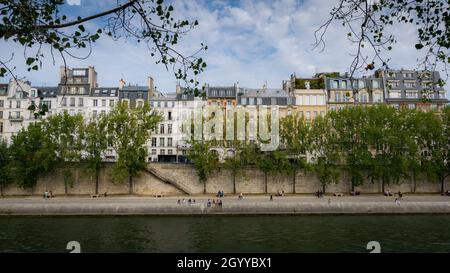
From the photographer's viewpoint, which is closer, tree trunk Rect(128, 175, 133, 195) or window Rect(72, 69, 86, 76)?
tree trunk Rect(128, 175, 133, 195)

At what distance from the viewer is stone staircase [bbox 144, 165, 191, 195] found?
4806 cm

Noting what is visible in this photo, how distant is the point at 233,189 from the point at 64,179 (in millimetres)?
21010

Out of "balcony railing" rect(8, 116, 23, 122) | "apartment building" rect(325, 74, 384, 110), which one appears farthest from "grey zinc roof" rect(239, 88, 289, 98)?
"balcony railing" rect(8, 116, 23, 122)

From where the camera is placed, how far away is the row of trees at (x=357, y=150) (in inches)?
1857

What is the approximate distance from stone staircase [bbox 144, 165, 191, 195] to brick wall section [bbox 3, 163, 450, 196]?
1.06ft

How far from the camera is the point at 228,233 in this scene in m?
26.8

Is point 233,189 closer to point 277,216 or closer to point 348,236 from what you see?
point 277,216

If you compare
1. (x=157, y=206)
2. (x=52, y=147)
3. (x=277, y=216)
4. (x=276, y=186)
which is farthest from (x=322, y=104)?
(x=52, y=147)

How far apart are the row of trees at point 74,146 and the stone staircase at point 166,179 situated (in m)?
1.29

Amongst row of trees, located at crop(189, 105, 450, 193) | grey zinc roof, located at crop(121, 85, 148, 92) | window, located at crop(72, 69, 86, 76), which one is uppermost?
window, located at crop(72, 69, 86, 76)

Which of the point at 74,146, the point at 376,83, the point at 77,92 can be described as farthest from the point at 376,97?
the point at 77,92

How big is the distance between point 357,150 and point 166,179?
24234mm

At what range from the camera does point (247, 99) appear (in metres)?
64.0

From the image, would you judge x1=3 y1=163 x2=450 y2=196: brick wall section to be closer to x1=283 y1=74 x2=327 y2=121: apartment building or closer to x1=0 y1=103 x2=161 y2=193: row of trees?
x1=0 y1=103 x2=161 y2=193: row of trees
